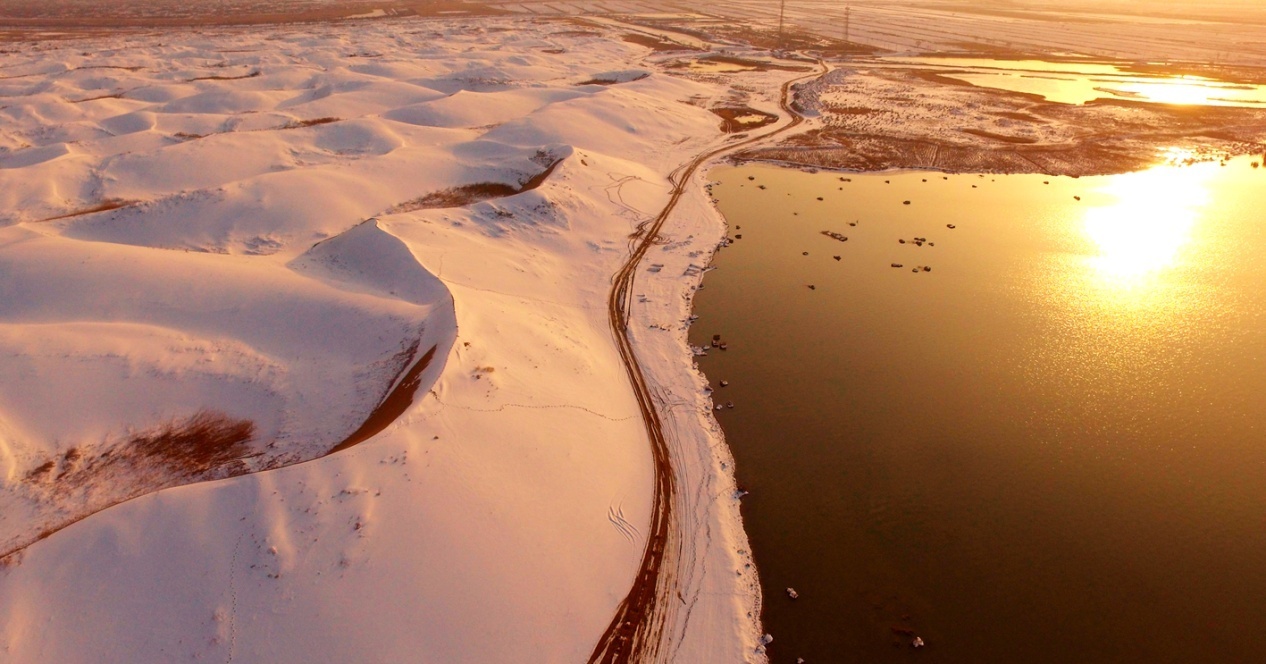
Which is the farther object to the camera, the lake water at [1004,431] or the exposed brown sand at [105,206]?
the exposed brown sand at [105,206]

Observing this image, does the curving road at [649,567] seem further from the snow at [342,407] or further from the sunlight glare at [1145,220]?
the sunlight glare at [1145,220]

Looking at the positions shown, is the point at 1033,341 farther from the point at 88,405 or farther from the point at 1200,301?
the point at 88,405

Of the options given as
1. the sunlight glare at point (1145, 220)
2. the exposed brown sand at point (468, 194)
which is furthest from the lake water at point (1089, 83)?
the exposed brown sand at point (468, 194)

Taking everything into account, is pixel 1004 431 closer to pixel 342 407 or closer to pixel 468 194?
pixel 342 407

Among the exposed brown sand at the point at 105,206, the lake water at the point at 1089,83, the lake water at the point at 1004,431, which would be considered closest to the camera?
the lake water at the point at 1004,431

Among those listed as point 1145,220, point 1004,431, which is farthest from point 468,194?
point 1145,220

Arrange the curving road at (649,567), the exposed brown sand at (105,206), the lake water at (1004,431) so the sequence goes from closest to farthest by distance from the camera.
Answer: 1. the curving road at (649,567)
2. the lake water at (1004,431)
3. the exposed brown sand at (105,206)

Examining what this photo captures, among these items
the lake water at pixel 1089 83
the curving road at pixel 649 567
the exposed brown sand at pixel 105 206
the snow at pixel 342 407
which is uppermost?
the lake water at pixel 1089 83

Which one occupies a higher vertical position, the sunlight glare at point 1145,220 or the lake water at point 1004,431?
the sunlight glare at point 1145,220
